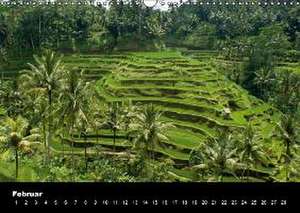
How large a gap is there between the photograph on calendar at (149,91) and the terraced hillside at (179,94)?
8cm

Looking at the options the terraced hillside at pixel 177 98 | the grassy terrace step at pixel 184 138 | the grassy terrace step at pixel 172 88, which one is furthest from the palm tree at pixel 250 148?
the grassy terrace step at pixel 172 88

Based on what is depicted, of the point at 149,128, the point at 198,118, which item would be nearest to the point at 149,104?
the point at 198,118

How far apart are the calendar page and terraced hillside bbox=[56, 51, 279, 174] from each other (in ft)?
0.27

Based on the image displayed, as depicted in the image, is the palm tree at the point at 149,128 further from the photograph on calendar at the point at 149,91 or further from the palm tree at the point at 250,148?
the palm tree at the point at 250,148

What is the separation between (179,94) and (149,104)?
3.34 meters

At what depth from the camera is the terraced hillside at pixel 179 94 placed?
25656mm

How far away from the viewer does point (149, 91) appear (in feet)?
100.0

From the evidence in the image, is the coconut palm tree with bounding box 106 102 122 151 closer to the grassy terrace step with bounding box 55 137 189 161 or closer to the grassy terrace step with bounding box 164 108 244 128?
the grassy terrace step with bounding box 55 137 189 161

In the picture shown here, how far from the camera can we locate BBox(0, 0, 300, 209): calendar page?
5066 mm

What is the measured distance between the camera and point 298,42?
39.6m
